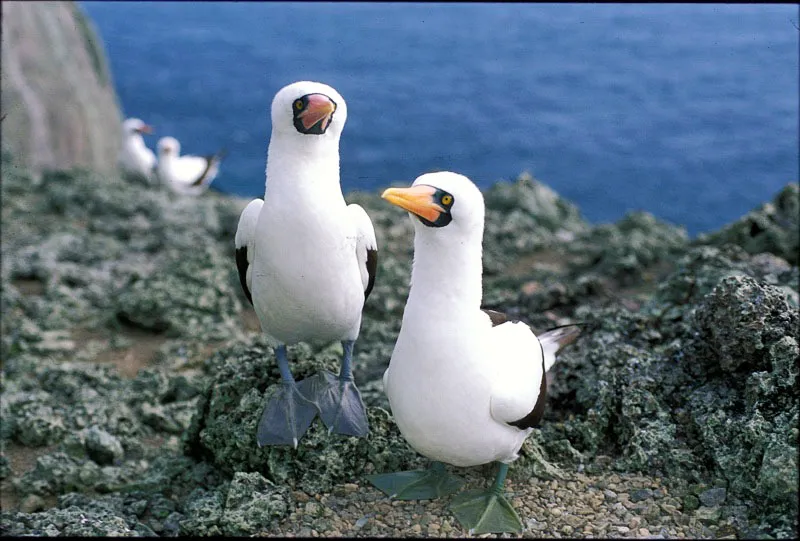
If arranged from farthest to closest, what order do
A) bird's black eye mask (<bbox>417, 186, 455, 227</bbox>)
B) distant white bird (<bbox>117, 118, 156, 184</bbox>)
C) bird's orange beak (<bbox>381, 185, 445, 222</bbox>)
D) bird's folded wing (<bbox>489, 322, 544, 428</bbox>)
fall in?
distant white bird (<bbox>117, 118, 156, 184</bbox>)
bird's folded wing (<bbox>489, 322, 544, 428</bbox>)
bird's black eye mask (<bbox>417, 186, 455, 227</bbox>)
bird's orange beak (<bbox>381, 185, 445, 222</bbox>)

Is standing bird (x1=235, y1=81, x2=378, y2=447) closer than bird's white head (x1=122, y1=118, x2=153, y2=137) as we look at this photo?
Yes

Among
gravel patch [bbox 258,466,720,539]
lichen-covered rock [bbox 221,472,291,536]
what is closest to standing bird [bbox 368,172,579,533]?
gravel patch [bbox 258,466,720,539]

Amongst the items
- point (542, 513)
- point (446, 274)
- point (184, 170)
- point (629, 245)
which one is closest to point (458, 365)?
point (446, 274)

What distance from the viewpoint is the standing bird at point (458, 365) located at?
170 inches

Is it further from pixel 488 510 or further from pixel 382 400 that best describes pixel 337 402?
pixel 488 510

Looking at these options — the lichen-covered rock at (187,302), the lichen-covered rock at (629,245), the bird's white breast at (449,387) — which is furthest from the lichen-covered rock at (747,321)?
the lichen-covered rock at (187,302)

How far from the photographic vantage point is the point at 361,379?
6641mm

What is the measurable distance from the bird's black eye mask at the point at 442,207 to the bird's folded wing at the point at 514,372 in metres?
0.73

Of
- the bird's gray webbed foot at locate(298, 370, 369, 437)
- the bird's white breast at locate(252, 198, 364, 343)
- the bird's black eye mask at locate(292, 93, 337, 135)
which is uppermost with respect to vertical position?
the bird's black eye mask at locate(292, 93, 337, 135)

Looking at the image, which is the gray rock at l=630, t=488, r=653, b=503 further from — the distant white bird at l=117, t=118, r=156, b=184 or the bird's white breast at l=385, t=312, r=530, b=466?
the distant white bird at l=117, t=118, r=156, b=184

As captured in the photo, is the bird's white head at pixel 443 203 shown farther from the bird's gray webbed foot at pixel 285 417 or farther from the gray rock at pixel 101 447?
the gray rock at pixel 101 447

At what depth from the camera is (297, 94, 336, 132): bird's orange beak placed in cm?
461

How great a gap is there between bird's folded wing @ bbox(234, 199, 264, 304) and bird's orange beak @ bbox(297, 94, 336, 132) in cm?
70

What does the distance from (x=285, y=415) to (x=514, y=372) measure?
1431 millimetres
